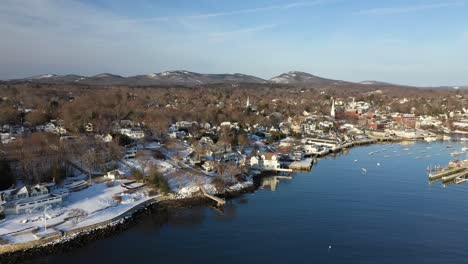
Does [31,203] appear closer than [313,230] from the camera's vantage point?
No

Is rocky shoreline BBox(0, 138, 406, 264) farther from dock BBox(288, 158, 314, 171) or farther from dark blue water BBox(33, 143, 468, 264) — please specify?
dock BBox(288, 158, 314, 171)

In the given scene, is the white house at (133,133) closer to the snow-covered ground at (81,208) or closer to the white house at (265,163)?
the white house at (265,163)

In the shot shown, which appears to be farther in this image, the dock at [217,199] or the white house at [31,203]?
the dock at [217,199]

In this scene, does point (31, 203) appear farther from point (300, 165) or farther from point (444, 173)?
point (444, 173)

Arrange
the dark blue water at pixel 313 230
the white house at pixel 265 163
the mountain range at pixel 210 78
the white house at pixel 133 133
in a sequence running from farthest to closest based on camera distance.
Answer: the mountain range at pixel 210 78, the white house at pixel 133 133, the white house at pixel 265 163, the dark blue water at pixel 313 230

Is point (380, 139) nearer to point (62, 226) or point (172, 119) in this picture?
point (172, 119)

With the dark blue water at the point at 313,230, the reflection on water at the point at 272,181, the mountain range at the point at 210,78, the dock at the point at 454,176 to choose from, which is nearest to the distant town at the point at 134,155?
the dock at the point at 454,176

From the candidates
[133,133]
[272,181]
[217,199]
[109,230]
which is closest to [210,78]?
[133,133]
